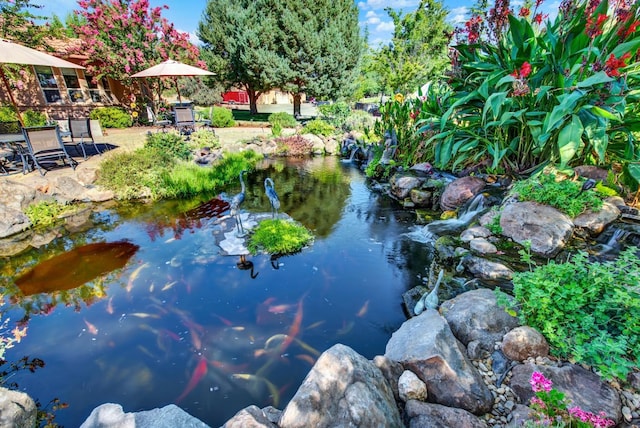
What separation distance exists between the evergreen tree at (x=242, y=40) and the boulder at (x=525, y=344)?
1629 cm

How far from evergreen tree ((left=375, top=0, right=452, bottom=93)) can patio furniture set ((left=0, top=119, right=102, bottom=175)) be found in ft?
52.5

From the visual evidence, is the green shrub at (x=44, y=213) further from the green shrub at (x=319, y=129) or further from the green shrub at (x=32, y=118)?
the green shrub at (x=319, y=129)

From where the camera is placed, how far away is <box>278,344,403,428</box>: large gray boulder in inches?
73.3

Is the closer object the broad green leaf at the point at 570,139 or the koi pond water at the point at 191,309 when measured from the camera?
the koi pond water at the point at 191,309

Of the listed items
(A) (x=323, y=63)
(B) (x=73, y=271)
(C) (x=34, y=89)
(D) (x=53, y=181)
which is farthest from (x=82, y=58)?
(B) (x=73, y=271)

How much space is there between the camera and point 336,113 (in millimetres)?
16781

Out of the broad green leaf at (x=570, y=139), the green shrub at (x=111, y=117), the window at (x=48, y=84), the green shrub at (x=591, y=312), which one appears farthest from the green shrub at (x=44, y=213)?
the window at (x=48, y=84)

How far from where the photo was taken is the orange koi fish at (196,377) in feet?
9.13

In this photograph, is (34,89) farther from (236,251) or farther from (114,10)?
(236,251)

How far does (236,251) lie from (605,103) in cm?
587

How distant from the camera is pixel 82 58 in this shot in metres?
13.0

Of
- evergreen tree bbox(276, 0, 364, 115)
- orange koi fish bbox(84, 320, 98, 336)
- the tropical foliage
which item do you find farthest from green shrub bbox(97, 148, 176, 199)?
evergreen tree bbox(276, 0, 364, 115)

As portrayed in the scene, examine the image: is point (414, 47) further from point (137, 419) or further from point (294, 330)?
point (137, 419)

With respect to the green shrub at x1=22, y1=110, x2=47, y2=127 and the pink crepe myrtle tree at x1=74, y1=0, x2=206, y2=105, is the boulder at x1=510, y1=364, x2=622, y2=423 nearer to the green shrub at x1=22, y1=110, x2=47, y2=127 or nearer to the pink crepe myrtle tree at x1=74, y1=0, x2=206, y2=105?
the green shrub at x1=22, y1=110, x2=47, y2=127
